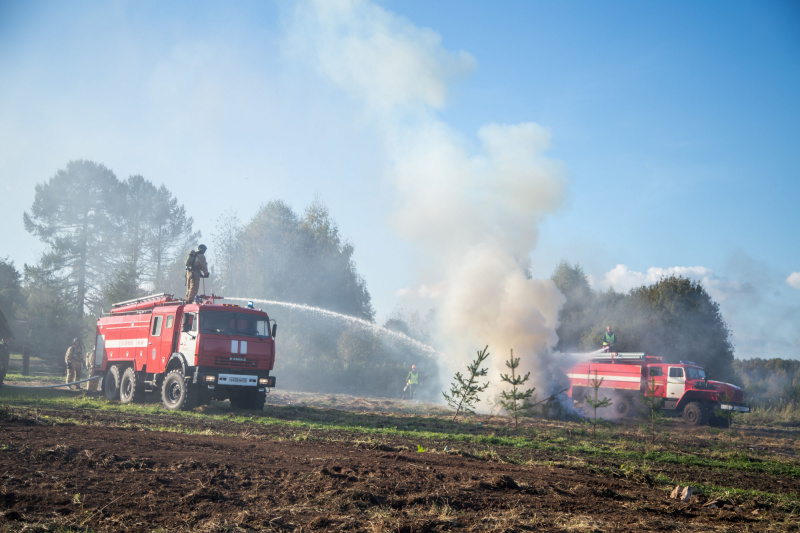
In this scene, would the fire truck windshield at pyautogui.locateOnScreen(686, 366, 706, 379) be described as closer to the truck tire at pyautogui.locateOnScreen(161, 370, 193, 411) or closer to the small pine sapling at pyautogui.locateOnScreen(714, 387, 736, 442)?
the small pine sapling at pyautogui.locateOnScreen(714, 387, 736, 442)

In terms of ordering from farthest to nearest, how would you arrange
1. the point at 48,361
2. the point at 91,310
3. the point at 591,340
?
the point at 91,310 < the point at 591,340 < the point at 48,361

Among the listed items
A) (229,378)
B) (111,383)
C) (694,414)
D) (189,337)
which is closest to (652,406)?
(694,414)

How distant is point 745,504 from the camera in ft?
21.8

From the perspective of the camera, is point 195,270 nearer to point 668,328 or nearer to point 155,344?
point 155,344

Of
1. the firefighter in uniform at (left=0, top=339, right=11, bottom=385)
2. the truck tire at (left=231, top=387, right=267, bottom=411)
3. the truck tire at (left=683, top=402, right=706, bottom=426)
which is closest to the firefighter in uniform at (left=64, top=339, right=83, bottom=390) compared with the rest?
the firefighter in uniform at (left=0, top=339, right=11, bottom=385)

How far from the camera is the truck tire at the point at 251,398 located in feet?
53.8

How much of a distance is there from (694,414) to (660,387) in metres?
1.62

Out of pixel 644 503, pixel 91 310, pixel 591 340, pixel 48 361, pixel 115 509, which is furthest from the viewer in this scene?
pixel 91 310

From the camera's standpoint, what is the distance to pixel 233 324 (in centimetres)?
1614

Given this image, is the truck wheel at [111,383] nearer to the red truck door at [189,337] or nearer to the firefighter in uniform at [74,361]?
the firefighter in uniform at [74,361]

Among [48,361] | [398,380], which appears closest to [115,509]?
[398,380]

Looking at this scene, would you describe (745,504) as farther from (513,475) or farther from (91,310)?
(91,310)

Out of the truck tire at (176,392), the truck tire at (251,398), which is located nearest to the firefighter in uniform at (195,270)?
the truck tire at (176,392)

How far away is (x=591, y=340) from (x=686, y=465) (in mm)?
30239
